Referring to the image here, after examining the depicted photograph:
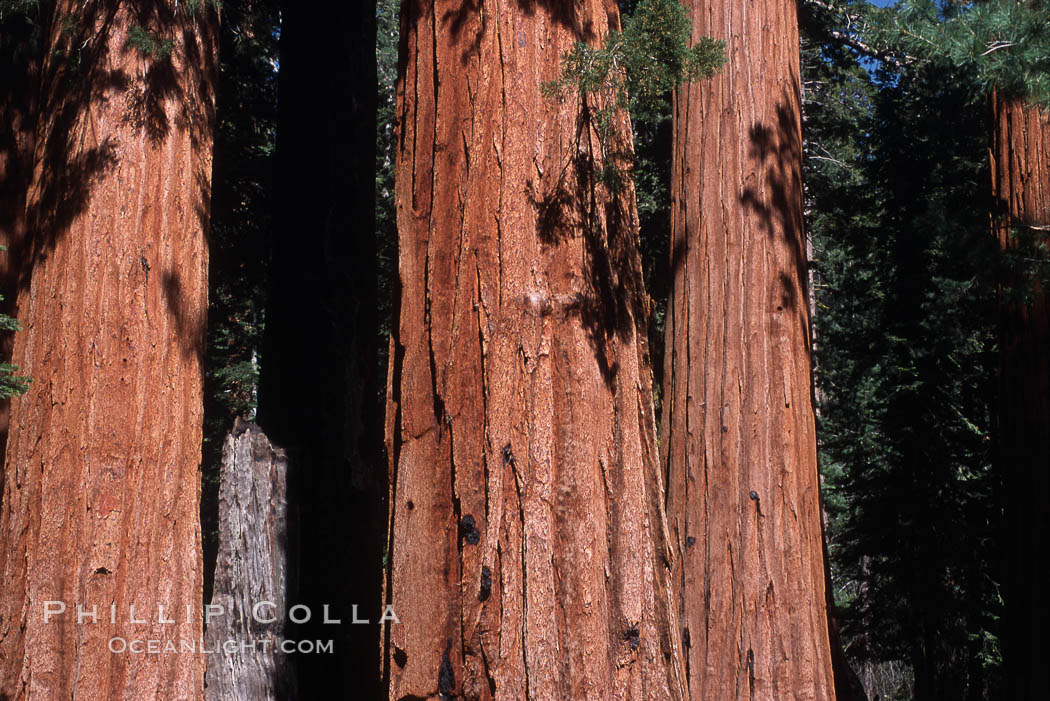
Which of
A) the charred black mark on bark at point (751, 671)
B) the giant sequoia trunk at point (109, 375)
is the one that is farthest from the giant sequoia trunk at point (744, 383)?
the giant sequoia trunk at point (109, 375)

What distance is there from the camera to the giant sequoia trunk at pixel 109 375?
430cm

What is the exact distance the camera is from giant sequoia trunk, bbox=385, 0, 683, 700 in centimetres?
253

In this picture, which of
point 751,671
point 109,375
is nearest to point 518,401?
point 751,671

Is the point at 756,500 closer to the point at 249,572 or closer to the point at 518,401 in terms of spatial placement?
the point at 518,401

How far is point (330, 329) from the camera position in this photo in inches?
276

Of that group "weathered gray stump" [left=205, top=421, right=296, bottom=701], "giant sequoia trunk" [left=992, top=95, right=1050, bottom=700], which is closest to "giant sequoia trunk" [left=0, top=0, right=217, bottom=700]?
"weathered gray stump" [left=205, top=421, right=296, bottom=701]

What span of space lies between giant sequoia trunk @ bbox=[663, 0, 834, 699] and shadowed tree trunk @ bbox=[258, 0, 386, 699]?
2.69 metres

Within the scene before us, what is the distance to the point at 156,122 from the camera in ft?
16.0

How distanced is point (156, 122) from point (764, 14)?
11.3ft

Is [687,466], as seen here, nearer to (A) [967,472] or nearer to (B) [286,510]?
(B) [286,510]

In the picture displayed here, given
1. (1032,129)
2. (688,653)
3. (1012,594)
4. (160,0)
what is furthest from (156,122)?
(1012,594)

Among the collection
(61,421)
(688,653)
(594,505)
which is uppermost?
(61,421)

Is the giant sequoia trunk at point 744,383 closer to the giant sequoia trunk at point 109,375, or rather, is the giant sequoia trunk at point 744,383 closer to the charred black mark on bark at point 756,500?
the charred black mark on bark at point 756,500

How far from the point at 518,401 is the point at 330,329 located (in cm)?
464
